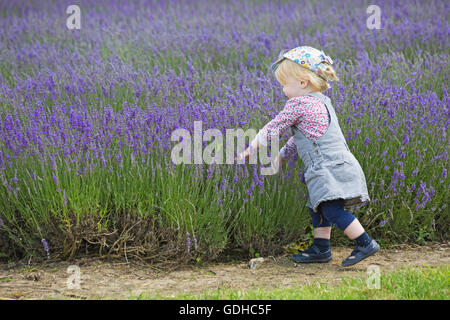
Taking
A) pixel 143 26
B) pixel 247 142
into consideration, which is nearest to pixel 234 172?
pixel 247 142

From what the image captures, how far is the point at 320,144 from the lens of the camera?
323 cm

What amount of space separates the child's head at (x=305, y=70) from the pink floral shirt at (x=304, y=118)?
0.33 feet

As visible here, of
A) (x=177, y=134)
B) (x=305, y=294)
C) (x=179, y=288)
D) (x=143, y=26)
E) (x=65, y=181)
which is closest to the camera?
(x=305, y=294)

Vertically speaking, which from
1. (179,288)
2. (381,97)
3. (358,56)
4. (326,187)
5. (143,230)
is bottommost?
(179,288)

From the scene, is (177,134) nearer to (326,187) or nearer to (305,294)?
(326,187)

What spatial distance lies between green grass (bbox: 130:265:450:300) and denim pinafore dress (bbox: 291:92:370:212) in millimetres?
446

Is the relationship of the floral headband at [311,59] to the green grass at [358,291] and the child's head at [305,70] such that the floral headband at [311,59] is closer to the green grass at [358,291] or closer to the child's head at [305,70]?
the child's head at [305,70]

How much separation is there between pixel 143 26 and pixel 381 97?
13.1 feet

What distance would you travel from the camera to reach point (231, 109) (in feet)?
12.8

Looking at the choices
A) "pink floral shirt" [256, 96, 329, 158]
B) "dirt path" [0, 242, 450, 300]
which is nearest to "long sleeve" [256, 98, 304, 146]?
"pink floral shirt" [256, 96, 329, 158]

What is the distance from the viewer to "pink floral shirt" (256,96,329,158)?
3225mm

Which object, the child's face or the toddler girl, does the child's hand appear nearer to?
the toddler girl

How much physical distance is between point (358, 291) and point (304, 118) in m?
0.95

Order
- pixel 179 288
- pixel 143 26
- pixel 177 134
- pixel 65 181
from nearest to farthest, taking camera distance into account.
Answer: pixel 179 288, pixel 65 181, pixel 177 134, pixel 143 26
